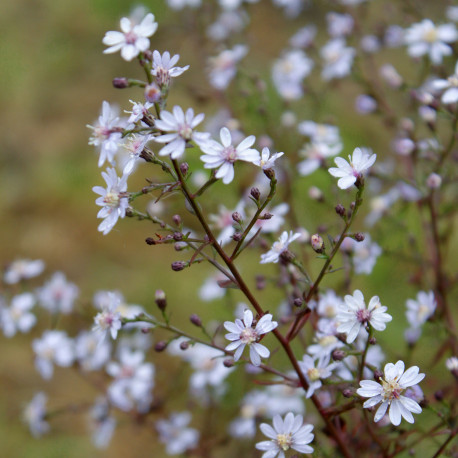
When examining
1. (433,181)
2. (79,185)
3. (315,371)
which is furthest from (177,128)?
(79,185)

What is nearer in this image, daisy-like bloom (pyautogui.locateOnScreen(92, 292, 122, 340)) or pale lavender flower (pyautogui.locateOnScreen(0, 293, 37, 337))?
daisy-like bloom (pyautogui.locateOnScreen(92, 292, 122, 340))

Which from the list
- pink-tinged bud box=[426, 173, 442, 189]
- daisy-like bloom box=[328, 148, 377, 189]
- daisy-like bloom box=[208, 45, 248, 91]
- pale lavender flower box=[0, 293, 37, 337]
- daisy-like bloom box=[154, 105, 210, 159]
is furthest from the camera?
daisy-like bloom box=[208, 45, 248, 91]

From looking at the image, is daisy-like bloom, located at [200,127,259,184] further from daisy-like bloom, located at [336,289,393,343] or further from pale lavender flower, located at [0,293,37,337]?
pale lavender flower, located at [0,293,37,337]

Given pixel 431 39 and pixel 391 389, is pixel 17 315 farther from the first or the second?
pixel 431 39

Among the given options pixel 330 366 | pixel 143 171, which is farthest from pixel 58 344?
pixel 143 171

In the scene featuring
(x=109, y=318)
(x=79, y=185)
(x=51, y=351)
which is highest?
(x=109, y=318)

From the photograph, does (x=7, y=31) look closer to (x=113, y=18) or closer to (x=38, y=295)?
(x=113, y=18)

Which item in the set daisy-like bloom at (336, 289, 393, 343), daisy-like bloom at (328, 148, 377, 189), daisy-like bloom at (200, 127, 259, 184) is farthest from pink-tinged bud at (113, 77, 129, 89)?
daisy-like bloom at (336, 289, 393, 343)
